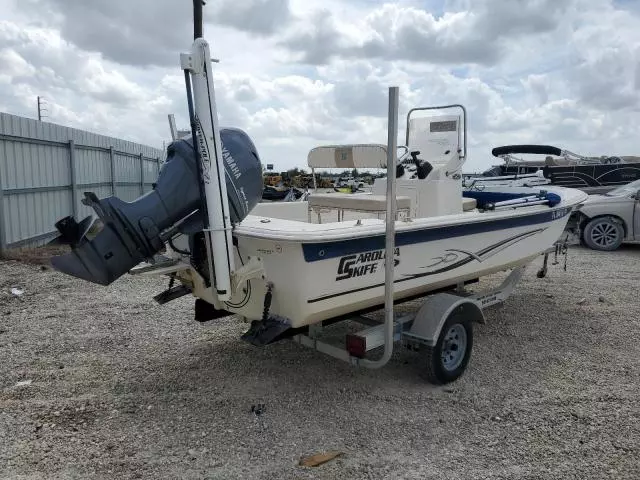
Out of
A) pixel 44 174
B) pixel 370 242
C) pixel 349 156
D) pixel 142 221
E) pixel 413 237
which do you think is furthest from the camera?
pixel 44 174

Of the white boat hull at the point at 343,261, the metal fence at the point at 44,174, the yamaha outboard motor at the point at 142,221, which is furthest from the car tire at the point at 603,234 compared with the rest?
the metal fence at the point at 44,174

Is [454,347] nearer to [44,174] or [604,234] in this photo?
[604,234]

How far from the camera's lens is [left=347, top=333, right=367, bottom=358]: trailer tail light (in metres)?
3.67

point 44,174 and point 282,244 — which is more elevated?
point 44,174

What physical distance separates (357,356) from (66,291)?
490 centimetres

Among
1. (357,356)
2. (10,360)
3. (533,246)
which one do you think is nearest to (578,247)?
(533,246)

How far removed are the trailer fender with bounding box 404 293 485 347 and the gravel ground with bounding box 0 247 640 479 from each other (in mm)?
441

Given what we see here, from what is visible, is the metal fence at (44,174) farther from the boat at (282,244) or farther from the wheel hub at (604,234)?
the wheel hub at (604,234)

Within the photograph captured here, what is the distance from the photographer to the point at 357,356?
3725 millimetres

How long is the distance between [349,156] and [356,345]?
202 centimetres

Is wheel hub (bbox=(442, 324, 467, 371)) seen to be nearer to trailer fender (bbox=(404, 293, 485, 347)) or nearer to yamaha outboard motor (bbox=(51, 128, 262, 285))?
trailer fender (bbox=(404, 293, 485, 347))

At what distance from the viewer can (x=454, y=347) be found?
431 cm

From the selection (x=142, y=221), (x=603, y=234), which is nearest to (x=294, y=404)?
(x=142, y=221)

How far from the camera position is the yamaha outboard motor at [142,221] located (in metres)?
3.18
